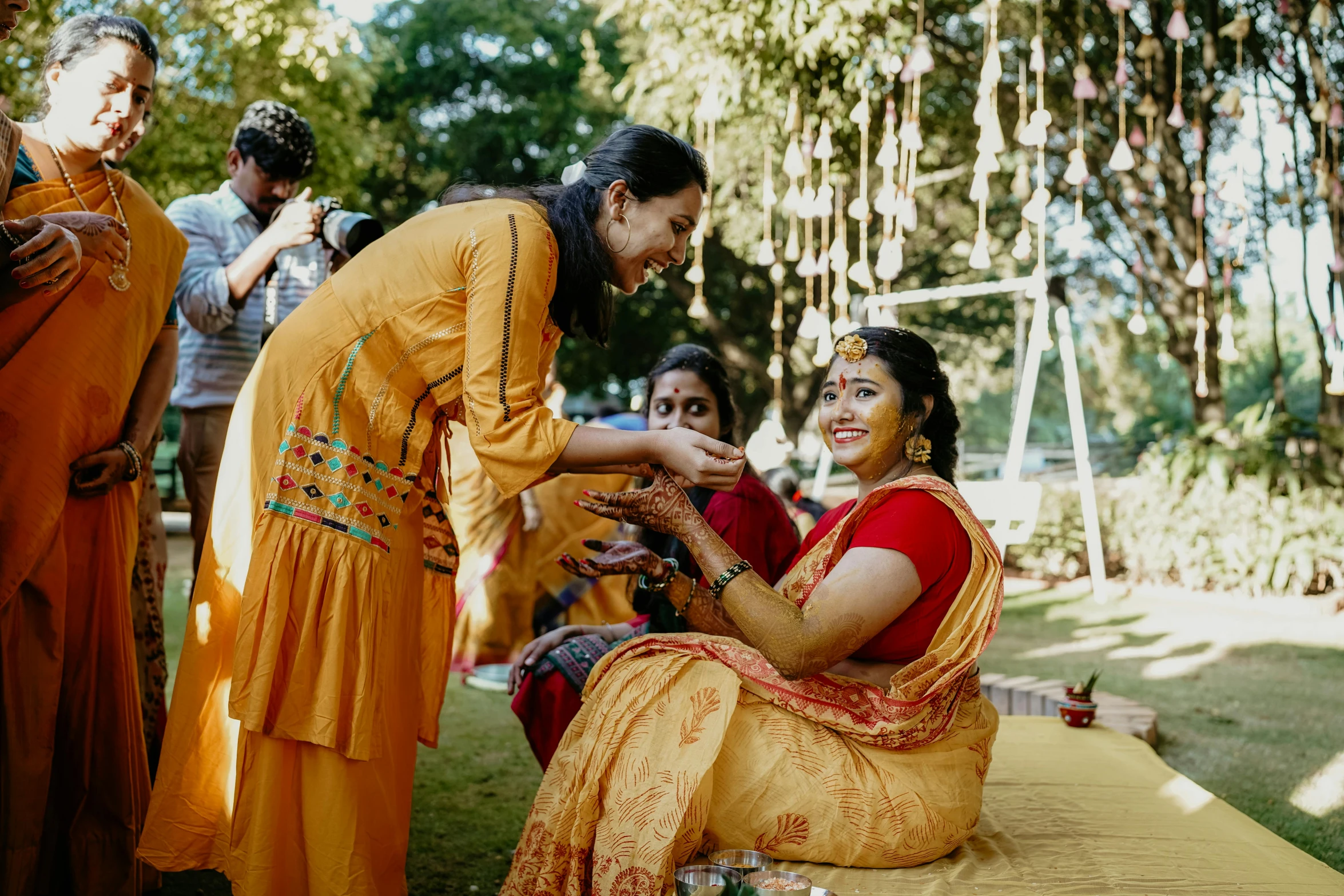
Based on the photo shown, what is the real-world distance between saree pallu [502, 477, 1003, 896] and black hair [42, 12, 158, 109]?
1.99 metres

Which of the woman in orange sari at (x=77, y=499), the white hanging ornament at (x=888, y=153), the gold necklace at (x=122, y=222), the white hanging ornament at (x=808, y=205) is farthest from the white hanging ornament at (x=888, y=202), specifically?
the gold necklace at (x=122, y=222)

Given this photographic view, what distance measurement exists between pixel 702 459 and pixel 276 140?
2415 mm

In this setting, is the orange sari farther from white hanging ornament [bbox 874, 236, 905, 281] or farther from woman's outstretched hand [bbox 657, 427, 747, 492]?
white hanging ornament [bbox 874, 236, 905, 281]

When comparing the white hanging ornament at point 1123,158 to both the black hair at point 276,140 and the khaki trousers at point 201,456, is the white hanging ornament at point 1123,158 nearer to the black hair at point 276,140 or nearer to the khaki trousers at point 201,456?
the black hair at point 276,140

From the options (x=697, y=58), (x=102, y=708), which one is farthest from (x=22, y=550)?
(x=697, y=58)

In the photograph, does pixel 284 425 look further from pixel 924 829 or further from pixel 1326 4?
pixel 1326 4

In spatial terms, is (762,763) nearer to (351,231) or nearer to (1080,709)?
(351,231)

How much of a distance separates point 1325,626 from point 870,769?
7555 millimetres

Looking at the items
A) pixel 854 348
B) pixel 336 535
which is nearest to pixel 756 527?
pixel 854 348

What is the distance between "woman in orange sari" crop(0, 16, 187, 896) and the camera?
2594 mm

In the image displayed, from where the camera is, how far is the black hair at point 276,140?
147 inches

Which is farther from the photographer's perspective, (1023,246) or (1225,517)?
(1225,517)

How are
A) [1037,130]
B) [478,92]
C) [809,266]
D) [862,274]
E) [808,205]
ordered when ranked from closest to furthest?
[1037,130] < [862,274] < [808,205] < [809,266] < [478,92]

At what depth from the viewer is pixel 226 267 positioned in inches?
139
